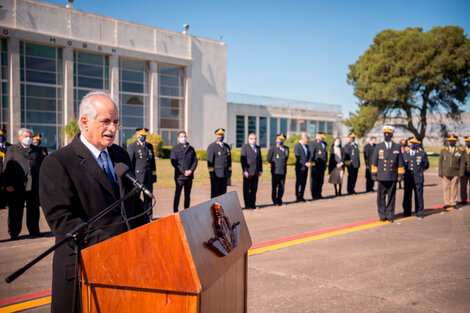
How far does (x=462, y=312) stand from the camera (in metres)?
3.94

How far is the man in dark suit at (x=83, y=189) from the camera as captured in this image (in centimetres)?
213

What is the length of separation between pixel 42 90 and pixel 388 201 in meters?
25.9

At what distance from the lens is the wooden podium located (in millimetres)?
1775

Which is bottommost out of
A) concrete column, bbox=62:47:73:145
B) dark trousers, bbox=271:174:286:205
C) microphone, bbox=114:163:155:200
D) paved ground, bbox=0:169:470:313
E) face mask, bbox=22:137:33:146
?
paved ground, bbox=0:169:470:313

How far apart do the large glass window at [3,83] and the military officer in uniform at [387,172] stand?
24995 mm

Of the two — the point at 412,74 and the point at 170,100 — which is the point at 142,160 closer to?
the point at 170,100

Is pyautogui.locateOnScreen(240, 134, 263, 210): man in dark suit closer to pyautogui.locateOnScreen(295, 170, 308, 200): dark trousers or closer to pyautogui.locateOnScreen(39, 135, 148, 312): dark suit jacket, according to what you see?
pyautogui.locateOnScreen(295, 170, 308, 200): dark trousers

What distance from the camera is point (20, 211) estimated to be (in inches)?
290

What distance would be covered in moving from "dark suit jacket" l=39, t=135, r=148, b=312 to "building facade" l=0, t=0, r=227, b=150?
1051 inches

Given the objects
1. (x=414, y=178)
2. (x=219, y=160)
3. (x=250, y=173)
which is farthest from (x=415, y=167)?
(x=219, y=160)

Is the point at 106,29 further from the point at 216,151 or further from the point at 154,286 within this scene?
the point at 154,286

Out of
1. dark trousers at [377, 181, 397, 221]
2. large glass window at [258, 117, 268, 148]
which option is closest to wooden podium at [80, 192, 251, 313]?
dark trousers at [377, 181, 397, 221]

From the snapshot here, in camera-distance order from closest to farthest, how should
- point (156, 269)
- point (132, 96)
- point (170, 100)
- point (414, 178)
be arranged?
point (156, 269) → point (414, 178) → point (132, 96) → point (170, 100)

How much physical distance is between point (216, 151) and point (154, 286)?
879 cm
